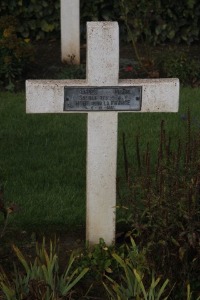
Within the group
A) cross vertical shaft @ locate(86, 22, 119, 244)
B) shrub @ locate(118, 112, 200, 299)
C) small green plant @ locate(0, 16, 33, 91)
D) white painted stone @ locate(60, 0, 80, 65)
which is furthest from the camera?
white painted stone @ locate(60, 0, 80, 65)

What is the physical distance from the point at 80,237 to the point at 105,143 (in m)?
0.77

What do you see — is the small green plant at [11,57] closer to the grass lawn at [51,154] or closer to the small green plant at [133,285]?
the grass lawn at [51,154]

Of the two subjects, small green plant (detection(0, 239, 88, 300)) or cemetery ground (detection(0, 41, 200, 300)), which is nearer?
small green plant (detection(0, 239, 88, 300))

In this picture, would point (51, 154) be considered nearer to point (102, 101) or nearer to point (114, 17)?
point (102, 101)

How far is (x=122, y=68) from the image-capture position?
1037 cm

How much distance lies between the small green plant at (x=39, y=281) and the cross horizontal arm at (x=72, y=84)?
0.79 m

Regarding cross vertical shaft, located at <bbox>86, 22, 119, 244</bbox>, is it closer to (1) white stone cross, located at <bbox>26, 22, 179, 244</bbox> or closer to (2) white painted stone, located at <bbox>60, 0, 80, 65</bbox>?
(1) white stone cross, located at <bbox>26, 22, 179, 244</bbox>

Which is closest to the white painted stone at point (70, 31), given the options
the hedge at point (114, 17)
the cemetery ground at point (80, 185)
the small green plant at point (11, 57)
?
the cemetery ground at point (80, 185)

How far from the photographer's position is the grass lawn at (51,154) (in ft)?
20.4

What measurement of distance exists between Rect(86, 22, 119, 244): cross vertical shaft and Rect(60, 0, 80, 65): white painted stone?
5144 mm

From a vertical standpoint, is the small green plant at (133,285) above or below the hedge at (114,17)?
below

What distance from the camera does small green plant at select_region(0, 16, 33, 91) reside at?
988 centimetres

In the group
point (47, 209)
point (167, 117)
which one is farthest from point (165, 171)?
point (167, 117)

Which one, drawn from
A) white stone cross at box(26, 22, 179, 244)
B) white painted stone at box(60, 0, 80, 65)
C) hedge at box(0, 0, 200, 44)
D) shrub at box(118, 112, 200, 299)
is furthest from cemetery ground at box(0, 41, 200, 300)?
hedge at box(0, 0, 200, 44)
